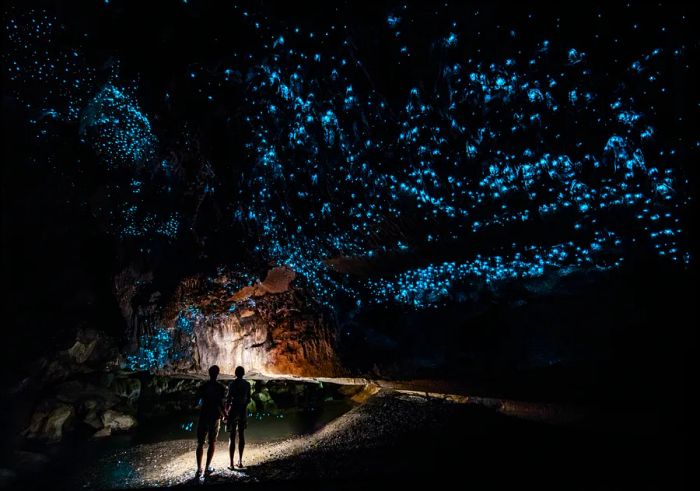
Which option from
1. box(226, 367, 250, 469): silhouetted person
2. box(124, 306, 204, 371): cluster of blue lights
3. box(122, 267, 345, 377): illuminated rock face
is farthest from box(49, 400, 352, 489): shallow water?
box(124, 306, 204, 371): cluster of blue lights

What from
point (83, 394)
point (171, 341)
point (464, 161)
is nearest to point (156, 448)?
point (171, 341)

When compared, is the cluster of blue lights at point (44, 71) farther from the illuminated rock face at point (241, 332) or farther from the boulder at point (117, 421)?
the boulder at point (117, 421)

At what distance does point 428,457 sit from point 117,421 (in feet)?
37.0

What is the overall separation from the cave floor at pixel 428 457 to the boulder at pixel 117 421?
331 cm

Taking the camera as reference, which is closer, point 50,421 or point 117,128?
point 117,128

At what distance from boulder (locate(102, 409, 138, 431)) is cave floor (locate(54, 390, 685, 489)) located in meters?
3.31

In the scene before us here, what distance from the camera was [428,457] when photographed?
5.18m

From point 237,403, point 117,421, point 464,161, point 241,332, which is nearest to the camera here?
point 464,161

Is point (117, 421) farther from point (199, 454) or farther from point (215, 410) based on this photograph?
point (215, 410)

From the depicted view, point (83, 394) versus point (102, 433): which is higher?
point (83, 394)

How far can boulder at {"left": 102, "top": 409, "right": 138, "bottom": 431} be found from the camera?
11266 millimetres

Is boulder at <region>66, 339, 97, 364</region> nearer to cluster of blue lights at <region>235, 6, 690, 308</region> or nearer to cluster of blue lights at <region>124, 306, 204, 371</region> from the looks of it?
cluster of blue lights at <region>124, 306, 204, 371</region>

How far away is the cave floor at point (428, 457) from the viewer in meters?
3.81

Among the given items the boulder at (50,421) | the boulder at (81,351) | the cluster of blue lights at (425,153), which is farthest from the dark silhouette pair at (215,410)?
the boulder at (81,351)
